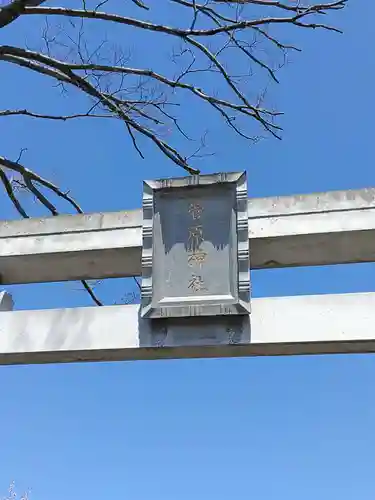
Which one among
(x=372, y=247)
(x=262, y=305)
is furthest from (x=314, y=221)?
(x=262, y=305)

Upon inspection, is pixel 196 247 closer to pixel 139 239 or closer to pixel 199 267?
pixel 199 267

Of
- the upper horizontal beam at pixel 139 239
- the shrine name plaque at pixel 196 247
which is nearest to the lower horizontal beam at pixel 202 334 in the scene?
the shrine name plaque at pixel 196 247

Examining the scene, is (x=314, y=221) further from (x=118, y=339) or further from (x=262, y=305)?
(x=118, y=339)

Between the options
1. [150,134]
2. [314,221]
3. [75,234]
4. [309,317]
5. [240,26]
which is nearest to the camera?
[309,317]

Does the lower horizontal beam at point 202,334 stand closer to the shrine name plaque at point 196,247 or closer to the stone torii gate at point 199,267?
the stone torii gate at point 199,267

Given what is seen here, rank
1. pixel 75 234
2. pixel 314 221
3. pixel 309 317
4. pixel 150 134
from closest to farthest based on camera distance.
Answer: pixel 309 317, pixel 314 221, pixel 75 234, pixel 150 134

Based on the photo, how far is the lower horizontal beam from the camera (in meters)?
2.88

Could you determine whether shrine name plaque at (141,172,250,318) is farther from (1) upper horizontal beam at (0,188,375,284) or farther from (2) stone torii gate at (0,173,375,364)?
(1) upper horizontal beam at (0,188,375,284)

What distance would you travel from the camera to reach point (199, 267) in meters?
3.05

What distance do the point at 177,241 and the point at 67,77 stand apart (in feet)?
10.7

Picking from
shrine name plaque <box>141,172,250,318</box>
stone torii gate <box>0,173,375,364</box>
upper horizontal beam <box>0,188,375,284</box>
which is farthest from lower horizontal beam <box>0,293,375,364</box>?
upper horizontal beam <box>0,188,375,284</box>

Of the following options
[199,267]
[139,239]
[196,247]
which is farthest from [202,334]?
[139,239]

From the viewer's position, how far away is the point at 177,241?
10.4 feet

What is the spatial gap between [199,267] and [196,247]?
4.9 inches
